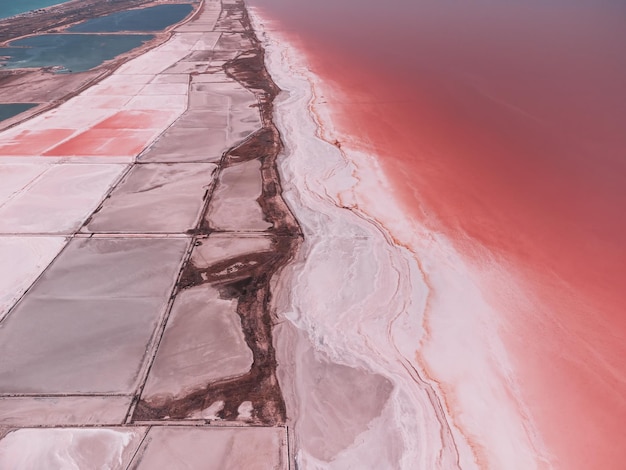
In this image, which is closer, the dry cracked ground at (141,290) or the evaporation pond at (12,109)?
the dry cracked ground at (141,290)

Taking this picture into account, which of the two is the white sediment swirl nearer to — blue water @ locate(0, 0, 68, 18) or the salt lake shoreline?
the salt lake shoreline

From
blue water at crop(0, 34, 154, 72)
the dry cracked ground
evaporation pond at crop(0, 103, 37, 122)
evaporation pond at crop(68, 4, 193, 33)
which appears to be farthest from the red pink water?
evaporation pond at crop(68, 4, 193, 33)

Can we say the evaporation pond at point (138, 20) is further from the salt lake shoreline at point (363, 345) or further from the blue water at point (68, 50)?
the salt lake shoreline at point (363, 345)

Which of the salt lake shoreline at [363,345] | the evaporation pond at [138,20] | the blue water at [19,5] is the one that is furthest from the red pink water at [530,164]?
the blue water at [19,5]

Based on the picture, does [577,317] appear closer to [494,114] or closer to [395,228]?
[395,228]

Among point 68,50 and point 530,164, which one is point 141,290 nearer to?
point 530,164

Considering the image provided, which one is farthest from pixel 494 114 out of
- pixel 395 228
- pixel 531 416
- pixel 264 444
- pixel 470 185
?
pixel 264 444

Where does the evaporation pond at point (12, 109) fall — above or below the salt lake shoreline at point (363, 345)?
below
